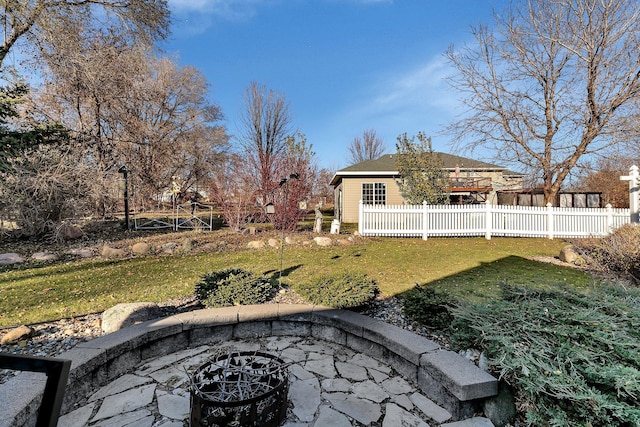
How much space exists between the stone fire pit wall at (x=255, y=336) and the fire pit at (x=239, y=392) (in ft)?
2.44

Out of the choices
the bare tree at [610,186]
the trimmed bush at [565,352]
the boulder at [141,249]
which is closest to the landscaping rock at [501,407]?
the trimmed bush at [565,352]

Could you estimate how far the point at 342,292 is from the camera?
3125 millimetres

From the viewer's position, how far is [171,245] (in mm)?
7395

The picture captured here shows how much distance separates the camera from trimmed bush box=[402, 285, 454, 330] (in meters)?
2.73

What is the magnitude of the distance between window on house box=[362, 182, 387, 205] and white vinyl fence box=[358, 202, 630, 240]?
18.7 ft

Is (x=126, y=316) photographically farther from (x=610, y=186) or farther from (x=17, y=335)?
(x=610, y=186)

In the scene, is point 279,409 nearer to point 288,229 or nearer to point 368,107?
point 288,229

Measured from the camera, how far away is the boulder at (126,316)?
288cm

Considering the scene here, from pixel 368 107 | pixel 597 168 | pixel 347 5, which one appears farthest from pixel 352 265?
pixel 368 107

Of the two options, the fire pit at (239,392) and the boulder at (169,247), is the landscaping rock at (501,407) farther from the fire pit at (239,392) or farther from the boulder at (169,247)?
the boulder at (169,247)

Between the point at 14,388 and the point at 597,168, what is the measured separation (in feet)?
48.4

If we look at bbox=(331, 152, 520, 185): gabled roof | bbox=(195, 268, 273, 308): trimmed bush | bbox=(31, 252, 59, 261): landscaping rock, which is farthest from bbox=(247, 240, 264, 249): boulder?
bbox=(331, 152, 520, 185): gabled roof

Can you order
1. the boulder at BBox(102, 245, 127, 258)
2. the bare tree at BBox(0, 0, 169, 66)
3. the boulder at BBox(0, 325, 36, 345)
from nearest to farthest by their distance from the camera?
the boulder at BBox(0, 325, 36, 345)
the boulder at BBox(102, 245, 127, 258)
the bare tree at BBox(0, 0, 169, 66)

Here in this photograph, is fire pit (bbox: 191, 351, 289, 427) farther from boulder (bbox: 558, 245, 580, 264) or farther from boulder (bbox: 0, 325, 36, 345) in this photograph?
boulder (bbox: 558, 245, 580, 264)
